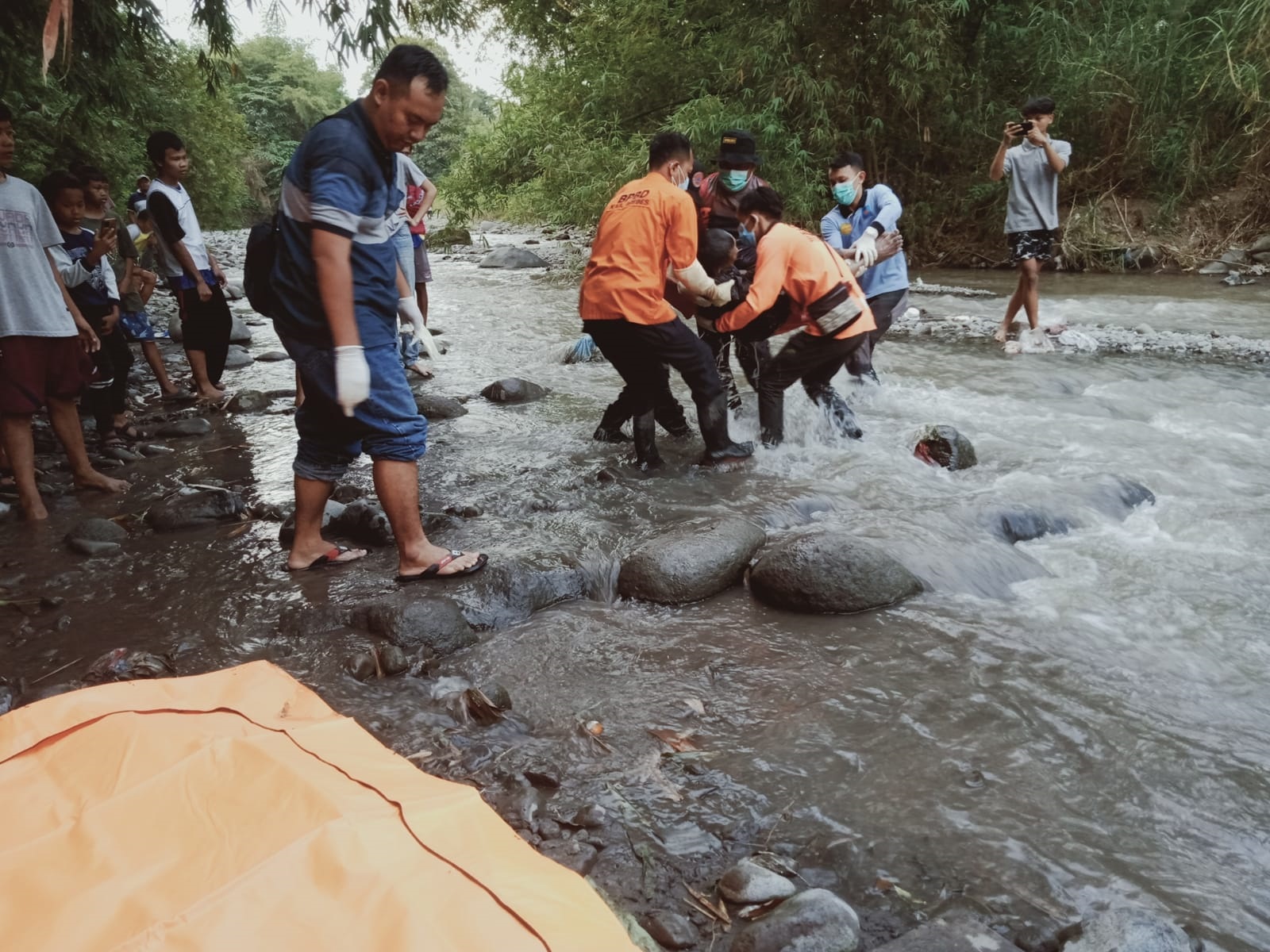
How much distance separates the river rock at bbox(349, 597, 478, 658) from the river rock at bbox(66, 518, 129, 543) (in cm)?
169

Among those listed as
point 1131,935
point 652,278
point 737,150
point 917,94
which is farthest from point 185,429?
point 917,94

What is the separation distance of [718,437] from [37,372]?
3474mm

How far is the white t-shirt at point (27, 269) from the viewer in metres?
4.00

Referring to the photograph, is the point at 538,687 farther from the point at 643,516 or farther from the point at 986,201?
the point at 986,201

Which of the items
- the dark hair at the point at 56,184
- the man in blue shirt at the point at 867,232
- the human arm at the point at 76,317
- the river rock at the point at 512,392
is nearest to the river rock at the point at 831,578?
the man in blue shirt at the point at 867,232

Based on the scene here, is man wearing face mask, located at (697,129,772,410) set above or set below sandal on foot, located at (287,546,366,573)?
above

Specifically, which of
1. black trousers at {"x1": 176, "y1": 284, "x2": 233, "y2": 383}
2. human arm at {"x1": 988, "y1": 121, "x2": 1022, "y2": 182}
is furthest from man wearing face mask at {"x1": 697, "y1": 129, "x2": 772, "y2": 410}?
black trousers at {"x1": 176, "y1": 284, "x2": 233, "y2": 383}

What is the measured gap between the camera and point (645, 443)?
520 centimetres

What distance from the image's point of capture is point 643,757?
2.56m

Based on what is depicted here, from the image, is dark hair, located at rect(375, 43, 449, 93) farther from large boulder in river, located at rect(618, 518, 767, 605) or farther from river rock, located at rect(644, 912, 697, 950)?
river rock, located at rect(644, 912, 697, 950)

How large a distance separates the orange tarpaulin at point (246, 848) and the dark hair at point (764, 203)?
3.85 m

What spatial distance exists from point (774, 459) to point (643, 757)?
305 cm

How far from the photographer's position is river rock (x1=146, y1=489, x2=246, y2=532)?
14.4 ft

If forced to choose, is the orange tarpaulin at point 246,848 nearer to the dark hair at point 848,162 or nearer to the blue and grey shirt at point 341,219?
the blue and grey shirt at point 341,219
